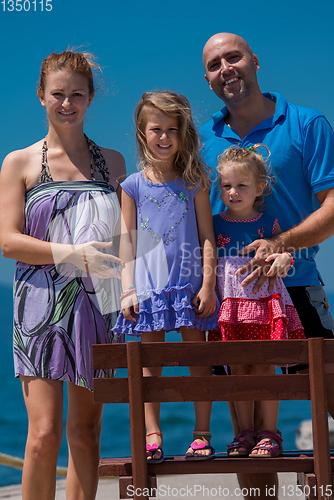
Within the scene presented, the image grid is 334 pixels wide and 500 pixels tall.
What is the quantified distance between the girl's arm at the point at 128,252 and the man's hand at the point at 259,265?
54 centimetres

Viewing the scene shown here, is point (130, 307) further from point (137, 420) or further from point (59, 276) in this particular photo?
point (137, 420)

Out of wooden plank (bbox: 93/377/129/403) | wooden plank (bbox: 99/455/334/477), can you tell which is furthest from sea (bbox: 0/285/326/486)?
wooden plank (bbox: 93/377/129/403)

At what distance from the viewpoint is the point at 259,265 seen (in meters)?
2.89

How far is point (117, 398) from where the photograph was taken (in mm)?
2254

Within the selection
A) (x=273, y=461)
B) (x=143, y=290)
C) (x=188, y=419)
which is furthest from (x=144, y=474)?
(x=188, y=419)

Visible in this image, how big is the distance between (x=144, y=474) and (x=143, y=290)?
3.00 ft

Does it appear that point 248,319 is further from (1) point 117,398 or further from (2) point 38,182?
(2) point 38,182

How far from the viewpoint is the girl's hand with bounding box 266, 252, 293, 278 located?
111 inches

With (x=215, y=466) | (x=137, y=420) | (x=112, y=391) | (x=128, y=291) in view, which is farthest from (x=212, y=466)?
(x=128, y=291)

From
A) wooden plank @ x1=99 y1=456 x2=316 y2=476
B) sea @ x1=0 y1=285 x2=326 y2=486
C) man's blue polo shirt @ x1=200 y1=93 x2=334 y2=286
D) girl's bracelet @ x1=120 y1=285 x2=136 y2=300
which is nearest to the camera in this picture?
wooden plank @ x1=99 y1=456 x2=316 y2=476

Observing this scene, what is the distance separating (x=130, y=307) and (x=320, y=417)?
1.05m

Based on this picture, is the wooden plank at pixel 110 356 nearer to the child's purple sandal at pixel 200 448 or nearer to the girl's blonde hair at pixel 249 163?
the child's purple sandal at pixel 200 448

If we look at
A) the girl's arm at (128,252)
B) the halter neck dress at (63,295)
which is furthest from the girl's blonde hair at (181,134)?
the halter neck dress at (63,295)

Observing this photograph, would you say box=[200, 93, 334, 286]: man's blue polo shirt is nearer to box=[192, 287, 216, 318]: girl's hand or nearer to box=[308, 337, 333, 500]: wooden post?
box=[192, 287, 216, 318]: girl's hand
